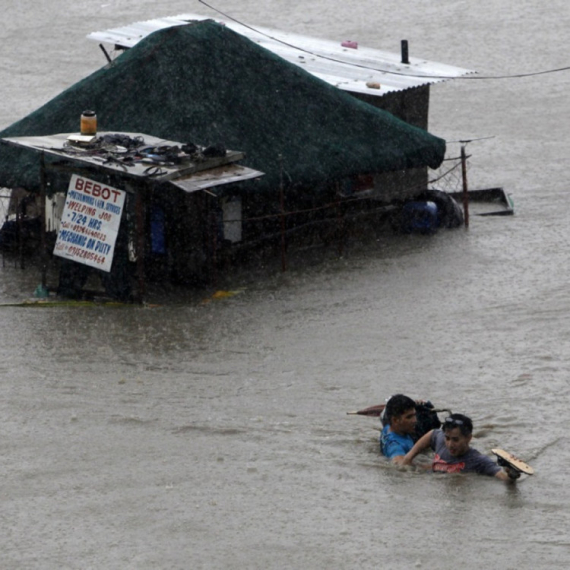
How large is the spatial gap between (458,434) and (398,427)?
723 mm

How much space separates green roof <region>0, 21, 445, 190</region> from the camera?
17.2 metres

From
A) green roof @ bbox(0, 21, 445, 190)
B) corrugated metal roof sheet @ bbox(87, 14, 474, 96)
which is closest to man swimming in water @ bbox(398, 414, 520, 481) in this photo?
green roof @ bbox(0, 21, 445, 190)

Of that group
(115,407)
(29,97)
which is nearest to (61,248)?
(115,407)

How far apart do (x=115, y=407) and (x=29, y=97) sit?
62.0 ft

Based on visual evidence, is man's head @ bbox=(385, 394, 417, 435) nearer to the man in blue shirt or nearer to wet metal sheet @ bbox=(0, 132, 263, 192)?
the man in blue shirt

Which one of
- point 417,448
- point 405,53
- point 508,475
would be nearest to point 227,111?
point 405,53

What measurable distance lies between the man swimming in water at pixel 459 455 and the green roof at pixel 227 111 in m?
7.87

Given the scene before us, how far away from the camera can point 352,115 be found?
1866 cm

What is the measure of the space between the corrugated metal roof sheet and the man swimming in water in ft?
37.3

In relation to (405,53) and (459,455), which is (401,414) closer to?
(459,455)

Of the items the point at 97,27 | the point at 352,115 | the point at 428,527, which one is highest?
the point at 97,27

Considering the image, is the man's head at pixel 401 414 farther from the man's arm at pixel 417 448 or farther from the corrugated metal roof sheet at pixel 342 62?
the corrugated metal roof sheet at pixel 342 62

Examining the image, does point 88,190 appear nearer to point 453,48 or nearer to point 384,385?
point 384,385

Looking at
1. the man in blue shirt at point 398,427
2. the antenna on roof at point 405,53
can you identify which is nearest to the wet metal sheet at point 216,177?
the man in blue shirt at point 398,427
